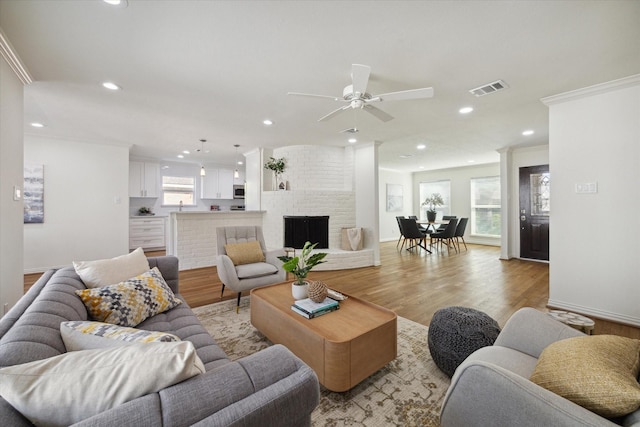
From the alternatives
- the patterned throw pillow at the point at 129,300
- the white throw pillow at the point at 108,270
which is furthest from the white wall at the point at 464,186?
the white throw pillow at the point at 108,270

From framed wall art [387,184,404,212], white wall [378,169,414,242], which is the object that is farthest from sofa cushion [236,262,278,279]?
framed wall art [387,184,404,212]

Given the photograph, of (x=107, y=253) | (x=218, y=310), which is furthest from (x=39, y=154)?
(x=218, y=310)

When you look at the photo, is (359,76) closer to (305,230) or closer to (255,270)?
(255,270)

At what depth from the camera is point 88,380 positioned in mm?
652

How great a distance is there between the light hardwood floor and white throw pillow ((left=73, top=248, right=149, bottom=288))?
1269 millimetres

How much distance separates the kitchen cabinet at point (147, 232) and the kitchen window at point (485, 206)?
898 centimetres

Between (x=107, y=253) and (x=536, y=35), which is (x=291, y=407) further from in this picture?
(x=107, y=253)

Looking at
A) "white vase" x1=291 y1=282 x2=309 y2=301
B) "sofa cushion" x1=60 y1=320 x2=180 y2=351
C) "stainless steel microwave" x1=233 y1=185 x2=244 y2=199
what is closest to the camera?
"sofa cushion" x1=60 y1=320 x2=180 y2=351

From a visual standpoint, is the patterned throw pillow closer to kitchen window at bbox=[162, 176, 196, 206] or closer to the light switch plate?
the light switch plate

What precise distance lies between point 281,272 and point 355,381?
1.74m

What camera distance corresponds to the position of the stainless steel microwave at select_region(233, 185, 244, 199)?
312 inches

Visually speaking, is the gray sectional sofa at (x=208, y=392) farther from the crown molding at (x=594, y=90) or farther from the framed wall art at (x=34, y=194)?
the framed wall art at (x=34, y=194)

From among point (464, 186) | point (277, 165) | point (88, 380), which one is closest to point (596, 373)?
point (88, 380)

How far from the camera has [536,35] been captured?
192 cm
